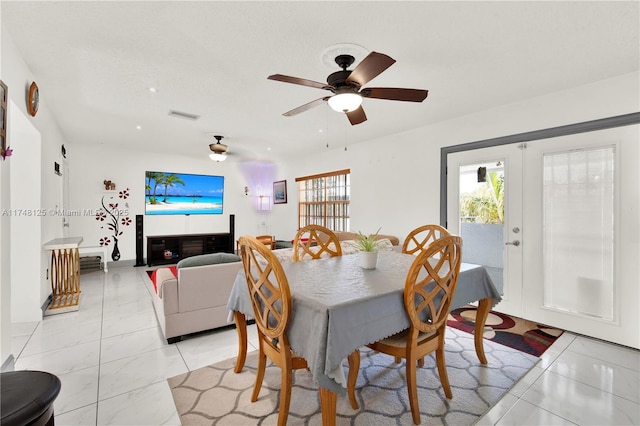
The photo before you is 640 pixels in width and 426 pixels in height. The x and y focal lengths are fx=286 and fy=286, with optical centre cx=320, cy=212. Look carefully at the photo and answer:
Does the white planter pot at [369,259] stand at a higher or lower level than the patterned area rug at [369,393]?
higher

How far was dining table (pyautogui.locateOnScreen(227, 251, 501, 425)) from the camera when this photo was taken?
1.29 meters

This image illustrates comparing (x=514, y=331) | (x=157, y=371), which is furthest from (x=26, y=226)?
(x=514, y=331)

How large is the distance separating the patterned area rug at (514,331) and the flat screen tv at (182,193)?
6037 mm

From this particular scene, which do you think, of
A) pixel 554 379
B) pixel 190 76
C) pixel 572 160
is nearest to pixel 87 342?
pixel 190 76

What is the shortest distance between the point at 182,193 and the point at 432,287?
6.48 metres

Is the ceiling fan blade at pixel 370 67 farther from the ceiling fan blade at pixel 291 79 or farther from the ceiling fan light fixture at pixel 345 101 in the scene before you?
the ceiling fan blade at pixel 291 79

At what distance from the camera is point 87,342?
264 cm

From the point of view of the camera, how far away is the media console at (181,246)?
20.3ft

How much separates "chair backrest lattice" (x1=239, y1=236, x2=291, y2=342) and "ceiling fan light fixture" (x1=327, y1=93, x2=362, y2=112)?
1260mm

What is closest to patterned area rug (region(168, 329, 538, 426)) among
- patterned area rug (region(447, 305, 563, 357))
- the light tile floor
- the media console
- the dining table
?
the light tile floor

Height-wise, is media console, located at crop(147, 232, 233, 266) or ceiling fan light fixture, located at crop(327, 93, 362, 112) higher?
ceiling fan light fixture, located at crop(327, 93, 362, 112)

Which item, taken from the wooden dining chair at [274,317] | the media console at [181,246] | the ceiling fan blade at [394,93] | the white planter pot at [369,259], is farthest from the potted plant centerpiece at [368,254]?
the media console at [181,246]

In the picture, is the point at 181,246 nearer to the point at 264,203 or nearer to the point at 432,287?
the point at 264,203

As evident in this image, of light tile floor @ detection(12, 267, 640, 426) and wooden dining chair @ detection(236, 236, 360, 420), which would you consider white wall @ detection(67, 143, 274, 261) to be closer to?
light tile floor @ detection(12, 267, 640, 426)
